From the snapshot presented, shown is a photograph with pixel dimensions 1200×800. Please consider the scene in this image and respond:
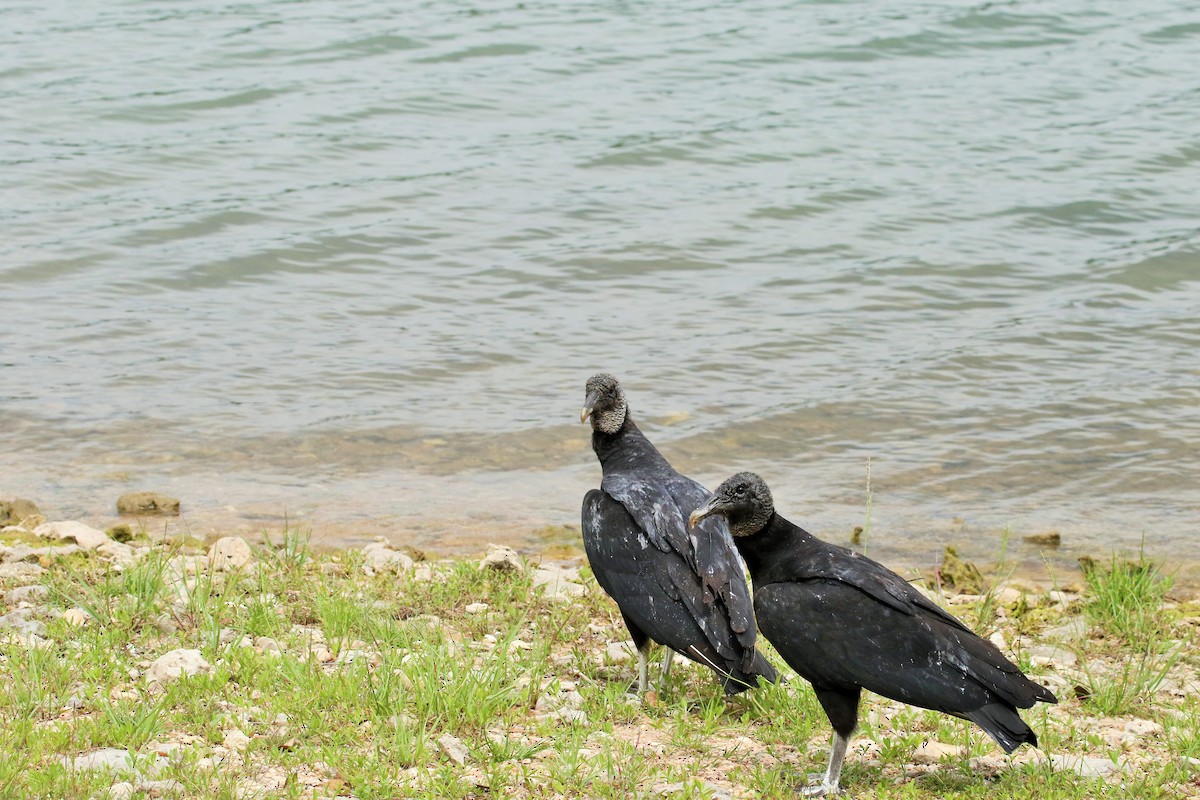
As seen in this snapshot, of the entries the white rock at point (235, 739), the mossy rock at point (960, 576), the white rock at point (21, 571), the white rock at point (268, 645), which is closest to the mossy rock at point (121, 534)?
the white rock at point (21, 571)

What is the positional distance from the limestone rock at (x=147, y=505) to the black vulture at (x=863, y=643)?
384 cm

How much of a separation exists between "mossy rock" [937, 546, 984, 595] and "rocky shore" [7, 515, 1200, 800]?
1.21ft

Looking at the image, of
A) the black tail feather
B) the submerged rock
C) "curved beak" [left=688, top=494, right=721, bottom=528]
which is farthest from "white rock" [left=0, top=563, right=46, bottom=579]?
the submerged rock

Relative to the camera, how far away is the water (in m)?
7.89

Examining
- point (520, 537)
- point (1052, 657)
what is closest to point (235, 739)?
point (1052, 657)

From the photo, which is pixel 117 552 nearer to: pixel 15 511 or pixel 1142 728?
pixel 15 511

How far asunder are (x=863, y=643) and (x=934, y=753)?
535 mm

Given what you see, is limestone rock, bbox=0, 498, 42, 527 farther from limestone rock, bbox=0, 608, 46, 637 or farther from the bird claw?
the bird claw

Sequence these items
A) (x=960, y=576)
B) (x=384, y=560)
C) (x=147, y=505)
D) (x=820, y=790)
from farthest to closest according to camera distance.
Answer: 1. (x=147, y=505)
2. (x=960, y=576)
3. (x=384, y=560)
4. (x=820, y=790)

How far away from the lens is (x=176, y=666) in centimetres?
427

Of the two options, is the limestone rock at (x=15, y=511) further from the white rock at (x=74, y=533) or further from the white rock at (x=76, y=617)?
the white rock at (x=76, y=617)

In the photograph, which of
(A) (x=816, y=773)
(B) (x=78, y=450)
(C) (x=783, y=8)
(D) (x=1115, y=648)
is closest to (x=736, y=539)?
(A) (x=816, y=773)

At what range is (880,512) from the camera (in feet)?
24.3

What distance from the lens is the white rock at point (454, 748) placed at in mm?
3857
